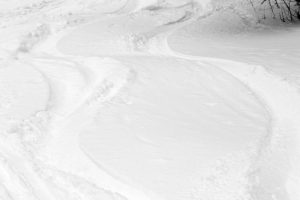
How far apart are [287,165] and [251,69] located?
2321mm

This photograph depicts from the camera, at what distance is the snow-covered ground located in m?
3.29

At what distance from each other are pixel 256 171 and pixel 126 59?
3.07 m

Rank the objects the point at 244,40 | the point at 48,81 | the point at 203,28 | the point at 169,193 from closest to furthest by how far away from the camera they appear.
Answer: the point at 169,193
the point at 48,81
the point at 244,40
the point at 203,28

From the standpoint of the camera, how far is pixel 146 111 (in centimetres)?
446

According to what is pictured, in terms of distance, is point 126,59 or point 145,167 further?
point 126,59

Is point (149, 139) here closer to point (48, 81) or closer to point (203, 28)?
point (48, 81)

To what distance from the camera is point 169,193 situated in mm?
3119

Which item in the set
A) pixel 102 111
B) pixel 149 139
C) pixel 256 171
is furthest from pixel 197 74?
pixel 256 171

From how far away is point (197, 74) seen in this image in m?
5.66

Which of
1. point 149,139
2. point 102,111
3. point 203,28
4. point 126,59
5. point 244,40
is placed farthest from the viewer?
point 203,28

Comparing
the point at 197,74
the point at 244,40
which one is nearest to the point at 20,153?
the point at 197,74

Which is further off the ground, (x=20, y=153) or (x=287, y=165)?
(x=20, y=153)

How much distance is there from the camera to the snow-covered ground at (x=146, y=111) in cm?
329

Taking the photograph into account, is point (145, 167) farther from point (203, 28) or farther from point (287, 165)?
point (203, 28)
